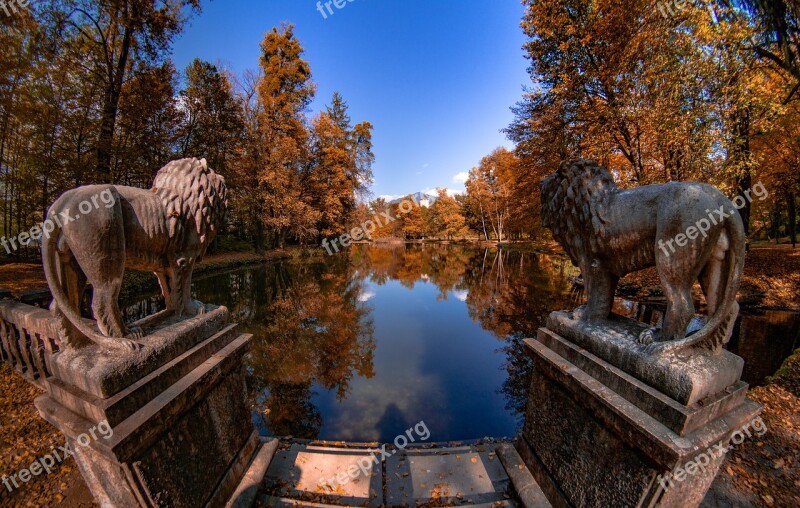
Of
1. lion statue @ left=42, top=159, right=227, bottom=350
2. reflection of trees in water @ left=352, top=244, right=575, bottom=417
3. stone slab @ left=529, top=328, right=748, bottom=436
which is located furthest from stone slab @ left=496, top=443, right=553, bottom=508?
lion statue @ left=42, top=159, right=227, bottom=350

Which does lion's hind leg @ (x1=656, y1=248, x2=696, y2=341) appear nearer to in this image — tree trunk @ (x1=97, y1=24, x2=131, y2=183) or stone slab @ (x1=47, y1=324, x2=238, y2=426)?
stone slab @ (x1=47, y1=324, x2=238, y2=426)

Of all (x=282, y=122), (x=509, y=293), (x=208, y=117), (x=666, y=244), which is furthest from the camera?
(x=282, y=122)

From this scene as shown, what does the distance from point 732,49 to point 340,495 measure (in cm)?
1082

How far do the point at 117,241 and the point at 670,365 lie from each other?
3.68m

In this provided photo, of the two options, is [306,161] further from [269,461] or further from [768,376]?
[768,376]

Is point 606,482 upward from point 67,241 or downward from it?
downward

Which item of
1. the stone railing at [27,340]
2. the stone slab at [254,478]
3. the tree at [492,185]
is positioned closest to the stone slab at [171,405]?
the stone slab at [254,478]

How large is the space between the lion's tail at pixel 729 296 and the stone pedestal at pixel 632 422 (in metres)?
0.12

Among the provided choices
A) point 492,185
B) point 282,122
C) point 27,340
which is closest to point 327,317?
point 27,340

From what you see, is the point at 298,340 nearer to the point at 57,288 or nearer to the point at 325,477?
the point at 325,477

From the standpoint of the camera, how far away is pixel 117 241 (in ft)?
6.64

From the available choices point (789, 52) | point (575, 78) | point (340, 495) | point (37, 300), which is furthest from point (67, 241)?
point (575, 78)

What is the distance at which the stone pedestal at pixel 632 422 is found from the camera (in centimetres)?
168

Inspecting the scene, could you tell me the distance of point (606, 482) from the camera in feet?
6.64
